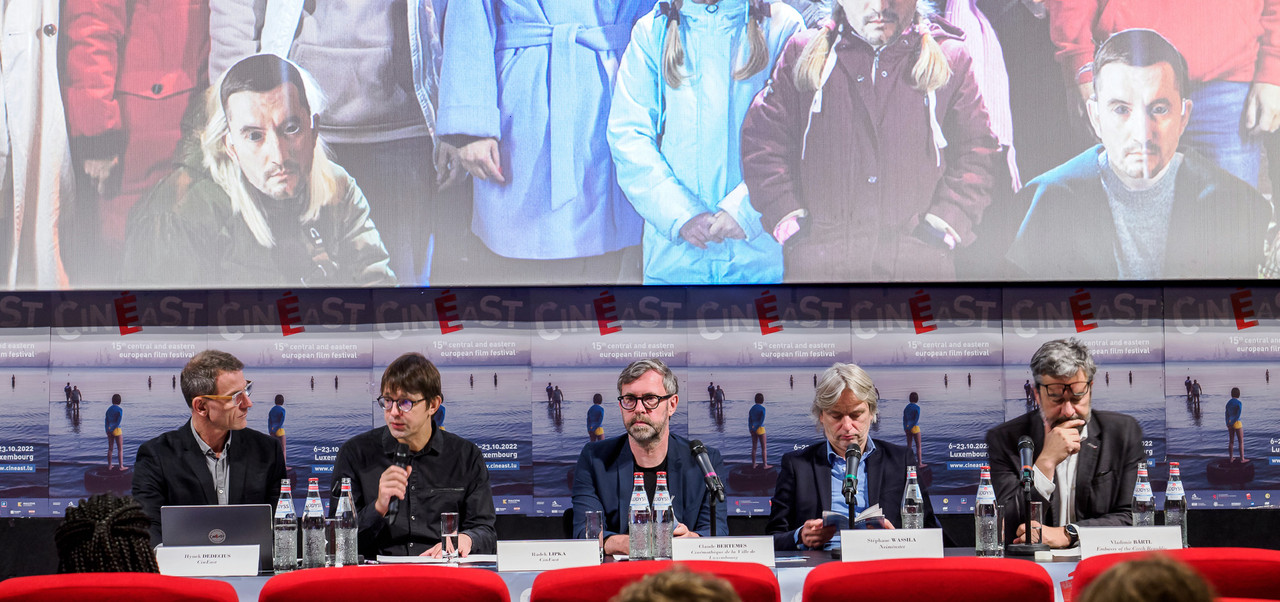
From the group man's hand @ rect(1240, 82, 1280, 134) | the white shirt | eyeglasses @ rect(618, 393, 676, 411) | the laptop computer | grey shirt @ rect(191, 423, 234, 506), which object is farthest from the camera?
man's hand @ rect(1240, 82, 1280, 134)

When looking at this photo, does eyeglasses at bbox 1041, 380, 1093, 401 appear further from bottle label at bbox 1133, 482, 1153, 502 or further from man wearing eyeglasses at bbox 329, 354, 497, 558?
man wearing eyeglasses at bbox 329, 354, 497, 558

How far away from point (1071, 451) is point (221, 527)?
2697 millimetres

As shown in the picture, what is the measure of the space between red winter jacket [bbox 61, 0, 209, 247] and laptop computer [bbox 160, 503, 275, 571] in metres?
2.37

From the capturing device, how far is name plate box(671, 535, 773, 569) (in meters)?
2.98

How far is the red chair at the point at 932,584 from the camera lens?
78.1 inches

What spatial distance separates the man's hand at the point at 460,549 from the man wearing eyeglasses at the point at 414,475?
0.14 meters

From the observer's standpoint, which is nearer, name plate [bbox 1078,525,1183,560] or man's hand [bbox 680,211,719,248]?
name plate [bbox 1078,525,1183,560]

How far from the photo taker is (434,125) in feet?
16.3

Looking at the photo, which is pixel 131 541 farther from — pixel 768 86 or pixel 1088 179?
pixel 1088 179

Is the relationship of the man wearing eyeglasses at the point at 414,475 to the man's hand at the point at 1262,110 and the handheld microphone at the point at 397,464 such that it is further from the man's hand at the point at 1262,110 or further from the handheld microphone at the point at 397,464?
the man's hand at the point at 1262,110

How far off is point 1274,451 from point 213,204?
490 cm

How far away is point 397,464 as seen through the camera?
350 centimetres

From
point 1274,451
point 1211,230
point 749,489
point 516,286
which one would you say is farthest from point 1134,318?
point 516,286

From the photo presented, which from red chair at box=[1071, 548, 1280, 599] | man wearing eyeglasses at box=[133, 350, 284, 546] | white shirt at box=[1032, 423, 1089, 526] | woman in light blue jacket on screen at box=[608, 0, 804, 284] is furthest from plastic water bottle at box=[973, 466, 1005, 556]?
man wearing eyeglasses at box=[133, 350, 284, 546]
